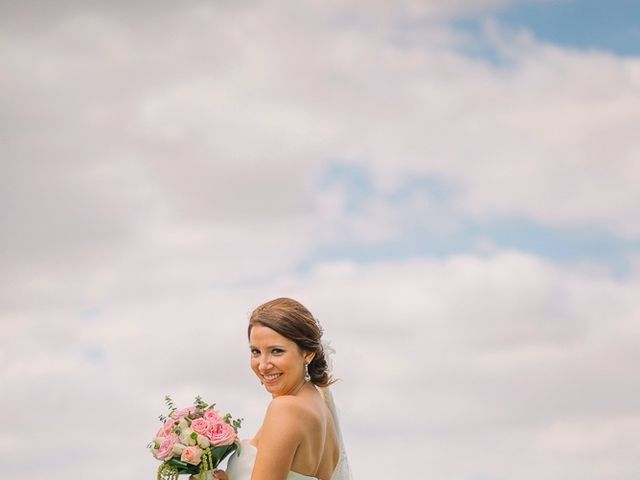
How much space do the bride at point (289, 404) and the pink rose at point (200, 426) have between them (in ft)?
1.26

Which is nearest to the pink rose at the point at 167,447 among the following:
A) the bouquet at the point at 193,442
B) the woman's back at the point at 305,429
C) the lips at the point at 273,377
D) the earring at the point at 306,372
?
the bouquet at the point at 193,442

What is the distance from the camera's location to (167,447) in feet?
32.8

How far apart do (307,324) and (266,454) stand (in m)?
1.21

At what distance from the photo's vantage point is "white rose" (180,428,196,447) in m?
9.95

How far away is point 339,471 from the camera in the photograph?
33.8 feet

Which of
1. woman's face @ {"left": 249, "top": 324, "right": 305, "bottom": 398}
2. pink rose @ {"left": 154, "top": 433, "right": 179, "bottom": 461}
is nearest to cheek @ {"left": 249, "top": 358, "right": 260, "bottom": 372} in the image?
woman's face @ {"left": 249, "top": 324, "right": 305, "bottom": 398}

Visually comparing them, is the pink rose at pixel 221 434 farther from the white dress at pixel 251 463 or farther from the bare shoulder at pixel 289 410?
the bare shoulder at pixel 289 410

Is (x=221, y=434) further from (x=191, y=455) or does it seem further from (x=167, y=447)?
(x=167, y=447)

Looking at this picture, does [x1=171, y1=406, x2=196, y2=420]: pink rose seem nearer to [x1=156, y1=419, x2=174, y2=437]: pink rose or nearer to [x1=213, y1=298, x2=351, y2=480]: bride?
[x1=156, y1=419, x2=174, y2=437]: pink rose

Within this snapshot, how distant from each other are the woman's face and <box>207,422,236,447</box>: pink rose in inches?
21.0

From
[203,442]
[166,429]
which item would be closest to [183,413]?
[166,429]

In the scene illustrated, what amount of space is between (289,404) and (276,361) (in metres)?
0.41

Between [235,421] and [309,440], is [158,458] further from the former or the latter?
[309,440]

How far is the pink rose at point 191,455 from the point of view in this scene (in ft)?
32.2
